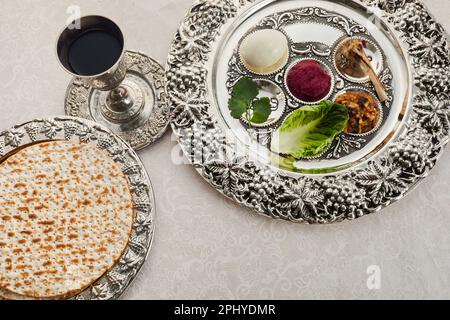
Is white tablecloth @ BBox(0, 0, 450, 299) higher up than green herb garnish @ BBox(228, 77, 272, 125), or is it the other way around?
green herb garnish @ BBox(228, 77, 272, 125)

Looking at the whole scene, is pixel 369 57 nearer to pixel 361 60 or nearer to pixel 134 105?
pixel 361 60

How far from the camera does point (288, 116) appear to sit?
3.07 feet

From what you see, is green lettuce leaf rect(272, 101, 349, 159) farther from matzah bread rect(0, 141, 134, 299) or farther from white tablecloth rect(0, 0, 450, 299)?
matzah bread rect(0, 141, 134, 299)

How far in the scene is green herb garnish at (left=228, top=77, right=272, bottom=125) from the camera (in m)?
0.92

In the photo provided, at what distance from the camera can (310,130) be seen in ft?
2.97

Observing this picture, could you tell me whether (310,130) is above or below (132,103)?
below

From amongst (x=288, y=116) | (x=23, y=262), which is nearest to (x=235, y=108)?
(x=288, y=116)

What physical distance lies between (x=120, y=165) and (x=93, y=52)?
23 centimetres

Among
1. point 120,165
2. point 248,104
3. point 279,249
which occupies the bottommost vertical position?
point 279,249

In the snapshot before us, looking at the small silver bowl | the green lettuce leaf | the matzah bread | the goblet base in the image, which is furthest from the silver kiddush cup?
the small silver bowl

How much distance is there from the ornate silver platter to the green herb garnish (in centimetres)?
23

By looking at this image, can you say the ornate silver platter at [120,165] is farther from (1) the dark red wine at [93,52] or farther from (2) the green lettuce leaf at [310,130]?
(2) the green lettuce leaf at [310,130]

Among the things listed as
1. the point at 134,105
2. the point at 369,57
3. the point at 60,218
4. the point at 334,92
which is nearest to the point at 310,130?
the point at 334,92

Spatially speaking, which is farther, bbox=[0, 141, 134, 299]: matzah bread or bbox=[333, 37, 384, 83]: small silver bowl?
bbox=[333, 37, 384, 83]: small silver bowl
